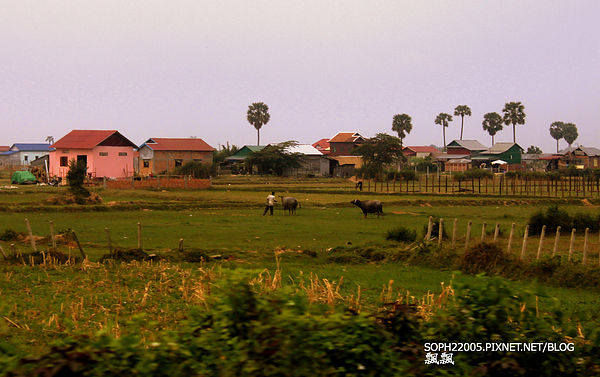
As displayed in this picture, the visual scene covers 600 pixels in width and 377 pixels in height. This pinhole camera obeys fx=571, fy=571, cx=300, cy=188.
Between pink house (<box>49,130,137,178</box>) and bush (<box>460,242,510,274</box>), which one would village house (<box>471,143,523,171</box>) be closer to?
pink house (<box>49,130,137,178</box>)

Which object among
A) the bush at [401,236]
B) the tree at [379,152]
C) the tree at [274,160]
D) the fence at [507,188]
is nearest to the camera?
the bush at [401,236]

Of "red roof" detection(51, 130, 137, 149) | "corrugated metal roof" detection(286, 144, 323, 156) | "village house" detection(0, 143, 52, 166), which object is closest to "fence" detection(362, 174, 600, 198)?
"corrugated metal roof" detection(286, 144, 323, 156)

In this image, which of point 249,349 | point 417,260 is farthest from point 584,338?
point 417,260

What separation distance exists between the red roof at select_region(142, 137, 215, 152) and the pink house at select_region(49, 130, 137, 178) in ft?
39.2

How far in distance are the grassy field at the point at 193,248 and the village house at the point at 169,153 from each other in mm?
27429

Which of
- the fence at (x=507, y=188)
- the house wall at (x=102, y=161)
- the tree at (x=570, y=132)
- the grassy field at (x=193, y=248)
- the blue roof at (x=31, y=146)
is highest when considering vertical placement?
the tree at (x=570, y=132)

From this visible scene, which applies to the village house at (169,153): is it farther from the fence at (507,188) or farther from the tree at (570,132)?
the tree at (570,132)

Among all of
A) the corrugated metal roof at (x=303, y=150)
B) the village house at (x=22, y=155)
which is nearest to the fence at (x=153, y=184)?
the corrugated metal roof at (x=303, y=150)

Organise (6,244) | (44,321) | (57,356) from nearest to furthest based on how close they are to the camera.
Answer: (57,356), (44,321), (6,244)

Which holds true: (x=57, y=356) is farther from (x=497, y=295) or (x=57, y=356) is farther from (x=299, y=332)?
(x=497, y=295)

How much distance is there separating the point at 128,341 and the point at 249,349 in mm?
1143

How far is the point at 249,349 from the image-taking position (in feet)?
18.3

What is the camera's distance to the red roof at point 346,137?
307ft

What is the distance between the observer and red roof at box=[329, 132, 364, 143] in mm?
93531
